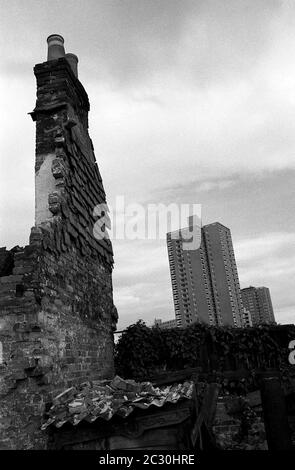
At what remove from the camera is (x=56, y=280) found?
5.47m

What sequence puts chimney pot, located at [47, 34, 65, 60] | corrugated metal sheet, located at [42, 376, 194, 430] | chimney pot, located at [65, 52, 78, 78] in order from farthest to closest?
chimney pot, located at [65, 52, 78, 78]
chimney pot, located at [47, 34, 65, 60]
corrugated metal sheet, located at [42, 376, 194, 430]

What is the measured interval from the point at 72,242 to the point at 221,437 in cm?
→ 515

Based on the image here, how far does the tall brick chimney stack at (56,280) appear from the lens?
4.52m

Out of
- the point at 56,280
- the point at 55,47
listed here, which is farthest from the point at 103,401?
the point at 55,47

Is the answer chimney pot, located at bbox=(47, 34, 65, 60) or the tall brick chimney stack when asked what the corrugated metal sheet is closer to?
the tall brick chimney stack

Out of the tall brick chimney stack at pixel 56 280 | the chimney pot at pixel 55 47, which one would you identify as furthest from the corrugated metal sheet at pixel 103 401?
the chimney pot at pixel 55 47

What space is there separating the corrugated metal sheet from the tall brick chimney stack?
19 cm

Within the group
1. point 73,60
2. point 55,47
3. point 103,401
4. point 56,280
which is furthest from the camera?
point 73,60

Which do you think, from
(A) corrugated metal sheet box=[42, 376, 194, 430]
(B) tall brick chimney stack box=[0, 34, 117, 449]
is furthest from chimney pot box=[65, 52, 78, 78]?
(A) corrugated metal sheet box=[42, 376, 194, 430]

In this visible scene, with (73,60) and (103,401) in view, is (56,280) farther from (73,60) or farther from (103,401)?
(73,60)

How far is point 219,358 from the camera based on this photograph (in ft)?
30.0

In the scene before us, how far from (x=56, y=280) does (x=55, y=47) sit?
5.31 metres

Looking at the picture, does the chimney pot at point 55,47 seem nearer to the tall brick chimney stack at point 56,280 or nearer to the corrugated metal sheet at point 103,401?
the tall brick chimney stack at point 56,280

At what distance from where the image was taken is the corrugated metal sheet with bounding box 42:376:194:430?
14.3 ft
